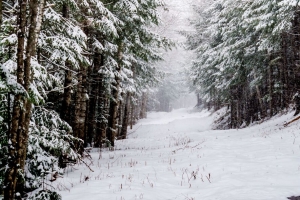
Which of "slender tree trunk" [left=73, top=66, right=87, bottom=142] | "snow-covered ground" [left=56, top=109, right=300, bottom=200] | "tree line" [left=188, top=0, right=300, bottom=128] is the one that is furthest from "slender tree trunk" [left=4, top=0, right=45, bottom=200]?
"tree line" [left=188, top=0, right=300, bottom=128]

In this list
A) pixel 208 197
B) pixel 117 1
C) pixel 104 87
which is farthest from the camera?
pixel 104 87

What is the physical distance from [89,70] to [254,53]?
963cm

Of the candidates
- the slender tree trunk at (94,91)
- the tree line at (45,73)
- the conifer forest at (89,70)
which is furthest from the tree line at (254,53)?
the slender tree trunk at (94,91)

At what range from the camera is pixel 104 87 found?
13.5m

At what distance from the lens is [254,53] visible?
1573 cm

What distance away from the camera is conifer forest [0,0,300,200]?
4.39 m

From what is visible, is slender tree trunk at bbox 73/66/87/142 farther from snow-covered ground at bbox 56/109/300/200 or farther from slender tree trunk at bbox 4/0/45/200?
slender tree trunk at bbox 4/0/45/200

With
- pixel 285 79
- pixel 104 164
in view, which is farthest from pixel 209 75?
pixel 104 164

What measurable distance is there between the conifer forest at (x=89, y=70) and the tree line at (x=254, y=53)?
8 cm

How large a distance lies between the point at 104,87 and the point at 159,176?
7688mm

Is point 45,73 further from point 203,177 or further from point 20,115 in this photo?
point 203,177

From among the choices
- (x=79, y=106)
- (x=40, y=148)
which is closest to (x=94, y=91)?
(x=79, y=106)

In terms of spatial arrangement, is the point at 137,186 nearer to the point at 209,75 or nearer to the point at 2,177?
the point at 2,177

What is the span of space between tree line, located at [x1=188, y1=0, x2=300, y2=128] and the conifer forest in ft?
0.26
